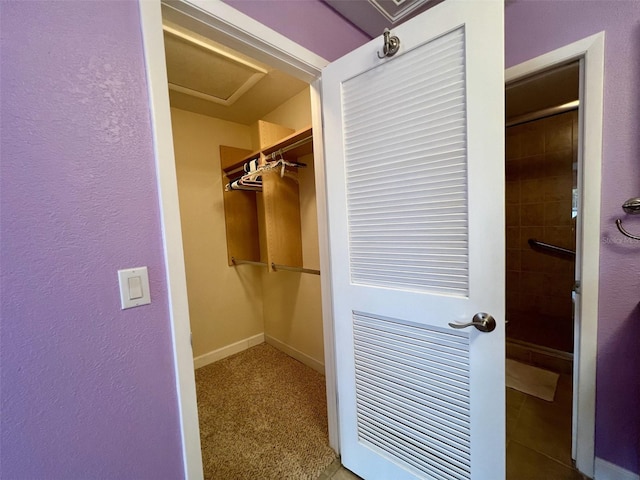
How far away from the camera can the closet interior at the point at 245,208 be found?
195 centimetres

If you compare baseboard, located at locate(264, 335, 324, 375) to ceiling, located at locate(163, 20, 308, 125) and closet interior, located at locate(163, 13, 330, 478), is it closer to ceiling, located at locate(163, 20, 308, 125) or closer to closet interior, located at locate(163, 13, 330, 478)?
closet interior, located at locate(163, 13, 330, 478)

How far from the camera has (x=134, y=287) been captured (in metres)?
0.77

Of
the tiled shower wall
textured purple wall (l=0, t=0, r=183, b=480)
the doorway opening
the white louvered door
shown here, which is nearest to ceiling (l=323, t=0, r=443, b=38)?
the white louvered door

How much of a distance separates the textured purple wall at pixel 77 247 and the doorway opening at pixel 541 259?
1994mm

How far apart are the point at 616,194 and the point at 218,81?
2410 millimetres

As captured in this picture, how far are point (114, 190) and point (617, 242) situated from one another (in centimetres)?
195

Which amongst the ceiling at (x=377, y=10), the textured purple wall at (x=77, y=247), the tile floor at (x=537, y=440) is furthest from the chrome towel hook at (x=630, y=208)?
the textured purple wall at (x=77, y=247)

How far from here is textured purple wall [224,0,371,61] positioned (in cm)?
105

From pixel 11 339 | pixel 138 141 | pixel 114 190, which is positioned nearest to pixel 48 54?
pixel 138 141

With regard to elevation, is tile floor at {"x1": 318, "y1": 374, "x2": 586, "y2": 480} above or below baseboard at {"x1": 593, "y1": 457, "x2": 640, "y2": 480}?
below

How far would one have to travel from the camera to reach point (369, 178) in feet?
3.69

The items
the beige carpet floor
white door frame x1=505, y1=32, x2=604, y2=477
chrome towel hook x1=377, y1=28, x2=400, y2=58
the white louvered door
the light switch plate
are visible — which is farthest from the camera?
the beige carpet floor

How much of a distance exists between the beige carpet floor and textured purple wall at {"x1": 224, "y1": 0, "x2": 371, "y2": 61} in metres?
2.19

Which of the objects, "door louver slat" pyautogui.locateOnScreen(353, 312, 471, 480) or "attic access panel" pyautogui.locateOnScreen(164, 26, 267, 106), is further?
"attic access panel" pyautogui.locateOnScreen(164, 26, 267, 106)
